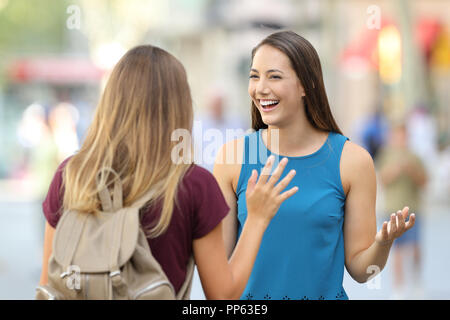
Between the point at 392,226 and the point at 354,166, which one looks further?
the point at 354,166

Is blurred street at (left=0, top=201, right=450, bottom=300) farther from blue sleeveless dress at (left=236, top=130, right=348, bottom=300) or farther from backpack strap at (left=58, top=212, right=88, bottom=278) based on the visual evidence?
backpack strap at (left=58, top=212, right=88, bottom=278)

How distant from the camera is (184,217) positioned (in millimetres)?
2377

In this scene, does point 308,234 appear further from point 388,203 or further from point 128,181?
point 388,203

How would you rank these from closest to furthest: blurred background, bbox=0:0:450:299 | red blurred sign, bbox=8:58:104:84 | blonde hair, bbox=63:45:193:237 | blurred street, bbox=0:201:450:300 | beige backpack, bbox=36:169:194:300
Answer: beige backpack, bbox=36:169:194:300 < blonde hair, bbox=63:45:193:237 < blurred street, bbox=0:201:450:300 < blurred background, bbox=0:0:450:299 < red blurred sign, bbox=8:58:104:84

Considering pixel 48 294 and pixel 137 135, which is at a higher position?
pixel 137 135

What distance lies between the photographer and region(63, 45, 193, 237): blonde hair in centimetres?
235

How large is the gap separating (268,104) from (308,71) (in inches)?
7.7

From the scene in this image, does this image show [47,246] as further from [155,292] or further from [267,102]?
[267,102]

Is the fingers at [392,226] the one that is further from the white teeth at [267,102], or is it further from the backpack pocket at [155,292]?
the backpack pocket at [155,292]

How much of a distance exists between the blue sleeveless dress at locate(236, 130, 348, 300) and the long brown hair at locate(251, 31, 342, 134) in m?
0.22

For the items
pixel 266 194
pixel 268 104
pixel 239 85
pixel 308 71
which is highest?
pixel 239 85

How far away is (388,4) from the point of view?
22.3m

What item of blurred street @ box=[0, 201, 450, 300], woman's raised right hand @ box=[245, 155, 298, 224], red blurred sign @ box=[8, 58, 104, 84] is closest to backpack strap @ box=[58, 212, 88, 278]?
woman's raised right hand @ box=[245, 155, 298, 224]

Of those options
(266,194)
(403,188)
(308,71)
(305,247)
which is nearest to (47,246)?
(266,194)
